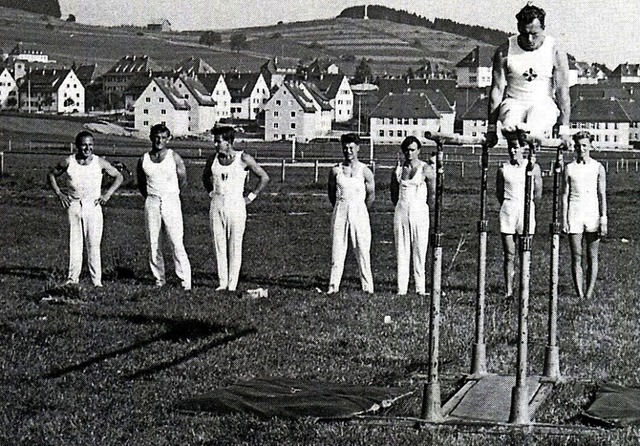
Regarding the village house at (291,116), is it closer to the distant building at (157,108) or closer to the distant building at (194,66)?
the distant building at (157,108)

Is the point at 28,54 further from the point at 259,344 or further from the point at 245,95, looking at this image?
the point at 259,344

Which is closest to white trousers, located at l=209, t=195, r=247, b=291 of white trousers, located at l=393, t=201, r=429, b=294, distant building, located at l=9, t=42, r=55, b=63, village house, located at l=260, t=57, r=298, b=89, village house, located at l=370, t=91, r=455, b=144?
white trousers, located at l=393, t=201, r=429, b=294

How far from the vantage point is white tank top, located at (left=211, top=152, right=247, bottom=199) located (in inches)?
605

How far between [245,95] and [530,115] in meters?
141

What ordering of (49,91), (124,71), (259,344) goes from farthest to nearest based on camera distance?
(124,71), (49,91), (259,344)

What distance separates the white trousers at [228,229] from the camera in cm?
1539

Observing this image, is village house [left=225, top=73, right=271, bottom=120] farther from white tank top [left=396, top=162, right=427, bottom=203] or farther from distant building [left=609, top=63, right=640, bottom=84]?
white tank top [left=396, top=162, right=427, bottom=203]

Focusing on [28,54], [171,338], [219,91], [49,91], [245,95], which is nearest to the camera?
[171,338]

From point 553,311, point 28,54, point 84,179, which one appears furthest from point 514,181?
point 28,54

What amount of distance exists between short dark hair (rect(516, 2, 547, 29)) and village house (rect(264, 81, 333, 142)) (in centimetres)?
10595

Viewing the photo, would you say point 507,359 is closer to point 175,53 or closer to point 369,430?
point 369,430

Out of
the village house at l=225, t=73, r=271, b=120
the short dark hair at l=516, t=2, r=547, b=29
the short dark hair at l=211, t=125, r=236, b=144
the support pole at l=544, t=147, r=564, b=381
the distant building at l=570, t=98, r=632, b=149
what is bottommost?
the support pole at l=544, t=147, r=564, b=381

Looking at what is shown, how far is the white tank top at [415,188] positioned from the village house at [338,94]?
131 m

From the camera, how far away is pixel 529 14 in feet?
29.6
